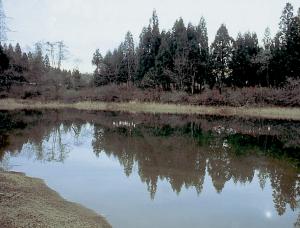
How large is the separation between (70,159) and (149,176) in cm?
523

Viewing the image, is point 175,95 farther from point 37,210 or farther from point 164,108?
point 37,210

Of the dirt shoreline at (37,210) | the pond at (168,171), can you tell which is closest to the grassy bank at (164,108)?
the pond at (168,171)

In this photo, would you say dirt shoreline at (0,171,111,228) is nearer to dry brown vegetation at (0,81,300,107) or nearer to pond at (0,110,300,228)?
pond at (0,110,300,228)

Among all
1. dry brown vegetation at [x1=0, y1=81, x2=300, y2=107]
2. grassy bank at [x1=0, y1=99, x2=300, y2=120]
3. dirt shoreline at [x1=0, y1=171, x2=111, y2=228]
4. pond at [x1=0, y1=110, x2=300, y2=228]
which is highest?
dry brown vegetation at [x1=0, y1=81, x2=300, y2=107]

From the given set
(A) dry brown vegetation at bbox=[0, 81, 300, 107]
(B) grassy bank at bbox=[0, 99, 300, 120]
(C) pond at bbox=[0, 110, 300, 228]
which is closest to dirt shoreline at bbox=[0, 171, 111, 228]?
(C) pond at bbox=[0, 110, 300, 228]

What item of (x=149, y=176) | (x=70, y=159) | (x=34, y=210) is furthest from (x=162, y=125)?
(x=34, y=210)

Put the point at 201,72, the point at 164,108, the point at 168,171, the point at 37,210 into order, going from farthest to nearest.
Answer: the point at 201,72 < the point at 164,108 < the point at 168,171 < the point at 37,210

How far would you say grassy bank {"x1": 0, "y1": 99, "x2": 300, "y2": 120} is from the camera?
45.1 meters

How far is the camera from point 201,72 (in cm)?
6106

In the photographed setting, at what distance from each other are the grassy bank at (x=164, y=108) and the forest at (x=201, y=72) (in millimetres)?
2026

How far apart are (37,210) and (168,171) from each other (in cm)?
791

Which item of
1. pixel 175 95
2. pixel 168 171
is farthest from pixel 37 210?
pixel 175 95

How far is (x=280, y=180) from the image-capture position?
15695 millimetres

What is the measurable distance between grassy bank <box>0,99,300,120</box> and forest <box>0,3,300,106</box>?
203 cm
